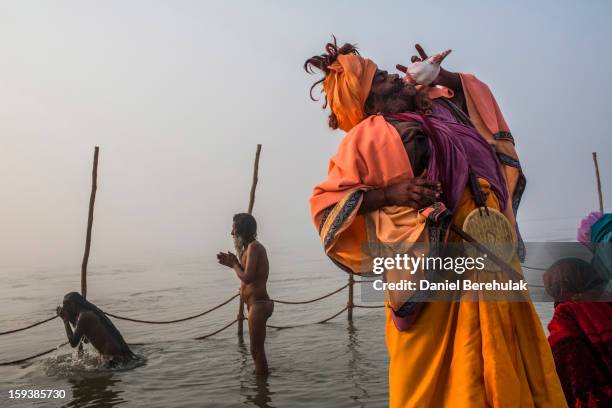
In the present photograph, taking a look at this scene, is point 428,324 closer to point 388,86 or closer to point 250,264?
point 388,86

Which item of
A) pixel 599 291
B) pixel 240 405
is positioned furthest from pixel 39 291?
pixel 599 291

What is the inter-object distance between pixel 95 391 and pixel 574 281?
537cm

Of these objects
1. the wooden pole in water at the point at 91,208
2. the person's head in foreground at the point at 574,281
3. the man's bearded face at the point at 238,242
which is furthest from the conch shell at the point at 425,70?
the wooden pole in water at the point at 91,208

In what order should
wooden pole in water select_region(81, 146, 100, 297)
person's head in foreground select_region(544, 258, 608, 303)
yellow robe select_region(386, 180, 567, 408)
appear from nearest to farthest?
yellow robe select_region(386, 180, 567, 408), person's head in foreground select_region(544, 258, 608, 303), wooden pole in water select_region(81, 146, 100, 297)

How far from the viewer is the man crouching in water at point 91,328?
7020mm

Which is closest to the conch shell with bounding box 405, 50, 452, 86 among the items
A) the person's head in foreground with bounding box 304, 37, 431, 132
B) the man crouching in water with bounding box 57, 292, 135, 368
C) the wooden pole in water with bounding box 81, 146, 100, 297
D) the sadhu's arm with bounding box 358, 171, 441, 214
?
the person's head in foreground with bounding box 304, 37, 431, 132

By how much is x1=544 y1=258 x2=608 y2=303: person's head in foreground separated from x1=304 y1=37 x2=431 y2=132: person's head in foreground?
4.65 feet

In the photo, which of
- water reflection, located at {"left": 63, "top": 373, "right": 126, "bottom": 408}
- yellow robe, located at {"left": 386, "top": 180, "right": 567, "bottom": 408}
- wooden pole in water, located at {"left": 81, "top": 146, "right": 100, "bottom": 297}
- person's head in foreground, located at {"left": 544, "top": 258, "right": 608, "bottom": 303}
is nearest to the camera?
yellow robe, located at {"left": 386, "top": 180, "right": 567, "bottom": 408}

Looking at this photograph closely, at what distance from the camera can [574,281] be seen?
315cm

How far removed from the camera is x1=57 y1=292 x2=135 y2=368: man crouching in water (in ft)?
23.0

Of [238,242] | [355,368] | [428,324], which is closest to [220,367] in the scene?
[355,368]

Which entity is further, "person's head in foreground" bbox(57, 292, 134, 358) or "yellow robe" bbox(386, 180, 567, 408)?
"person's head in foreground" bbox(57, 292, 134, 358)

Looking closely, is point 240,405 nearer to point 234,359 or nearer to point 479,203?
point 234,359

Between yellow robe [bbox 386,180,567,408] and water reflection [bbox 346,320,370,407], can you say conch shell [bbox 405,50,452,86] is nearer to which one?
yellow robe [bbox 386,180,567,408]
